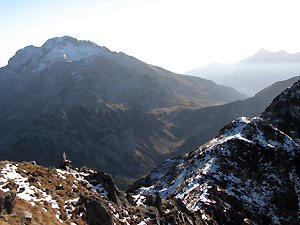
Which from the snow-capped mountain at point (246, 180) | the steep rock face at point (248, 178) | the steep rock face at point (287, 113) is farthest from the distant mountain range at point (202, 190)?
the steep rock face at point (287, 113)

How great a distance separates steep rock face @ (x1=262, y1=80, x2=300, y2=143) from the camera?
89731mm

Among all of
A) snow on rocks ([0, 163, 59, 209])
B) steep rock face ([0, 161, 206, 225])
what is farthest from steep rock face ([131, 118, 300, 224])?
snow on rocks ([0, 163, 59, 209])

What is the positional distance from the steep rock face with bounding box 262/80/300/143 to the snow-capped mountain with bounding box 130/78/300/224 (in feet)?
63.2

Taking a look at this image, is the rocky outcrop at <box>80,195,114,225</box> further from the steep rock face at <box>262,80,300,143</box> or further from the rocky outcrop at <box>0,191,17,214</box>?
the steep rock face at <box>262,80,300,143</box>

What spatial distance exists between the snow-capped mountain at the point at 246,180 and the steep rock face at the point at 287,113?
19.3 m

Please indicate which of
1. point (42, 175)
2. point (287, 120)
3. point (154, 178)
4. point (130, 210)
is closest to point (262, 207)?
point (130, 210)

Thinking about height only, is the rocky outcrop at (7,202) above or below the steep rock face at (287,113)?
below

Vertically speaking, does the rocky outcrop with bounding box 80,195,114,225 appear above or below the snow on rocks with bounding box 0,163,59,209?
below

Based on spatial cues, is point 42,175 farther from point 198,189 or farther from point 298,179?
point 298,179

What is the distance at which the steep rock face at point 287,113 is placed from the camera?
89731 mm

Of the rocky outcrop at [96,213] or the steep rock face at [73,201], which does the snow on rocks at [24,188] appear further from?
the rocky outcrop at [96,213]

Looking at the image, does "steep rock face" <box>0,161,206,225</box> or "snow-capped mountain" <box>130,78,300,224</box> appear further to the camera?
"snow-capped mountain" <box>130,78,300,224</box>

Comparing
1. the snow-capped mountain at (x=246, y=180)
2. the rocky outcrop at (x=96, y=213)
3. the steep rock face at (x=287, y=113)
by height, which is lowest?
the snow-capped mountain at (x=246, y=180)

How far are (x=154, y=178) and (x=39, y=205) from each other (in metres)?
113
